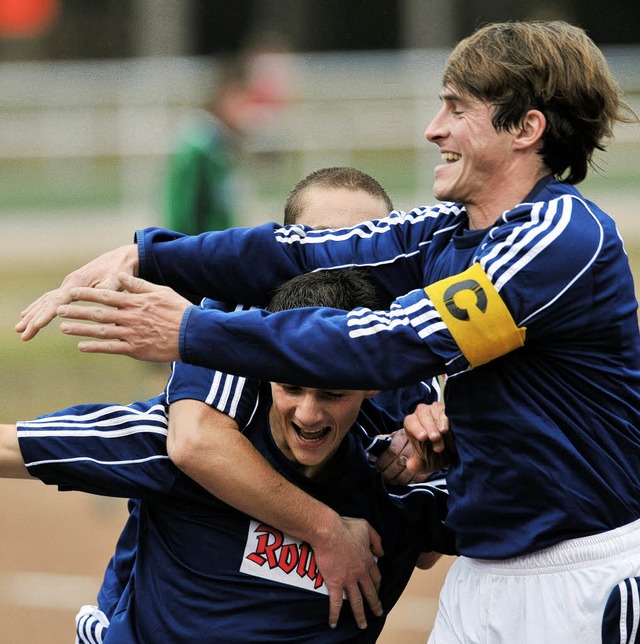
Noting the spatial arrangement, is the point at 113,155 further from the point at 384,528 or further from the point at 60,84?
the point at 384,528

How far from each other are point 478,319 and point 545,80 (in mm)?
646

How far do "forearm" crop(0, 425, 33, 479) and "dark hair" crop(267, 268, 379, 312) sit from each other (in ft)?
2.29

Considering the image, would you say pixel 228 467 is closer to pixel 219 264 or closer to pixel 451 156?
pixel 219 264

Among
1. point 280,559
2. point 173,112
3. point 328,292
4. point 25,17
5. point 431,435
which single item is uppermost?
point 328,292

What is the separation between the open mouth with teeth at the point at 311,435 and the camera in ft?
9.95

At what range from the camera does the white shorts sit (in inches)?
110

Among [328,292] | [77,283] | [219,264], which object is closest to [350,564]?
[328,292]

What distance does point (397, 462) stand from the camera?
3197mm

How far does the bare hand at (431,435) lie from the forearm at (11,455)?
93 cm

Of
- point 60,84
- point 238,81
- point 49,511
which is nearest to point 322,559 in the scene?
point 49,511

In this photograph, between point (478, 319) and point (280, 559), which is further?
point (280, 559)

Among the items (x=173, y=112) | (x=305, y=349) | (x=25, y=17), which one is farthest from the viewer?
(x=25, y=17)

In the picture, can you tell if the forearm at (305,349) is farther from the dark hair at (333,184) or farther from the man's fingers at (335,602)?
the dark hair at (333,184)

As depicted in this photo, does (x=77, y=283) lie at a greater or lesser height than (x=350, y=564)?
greater
